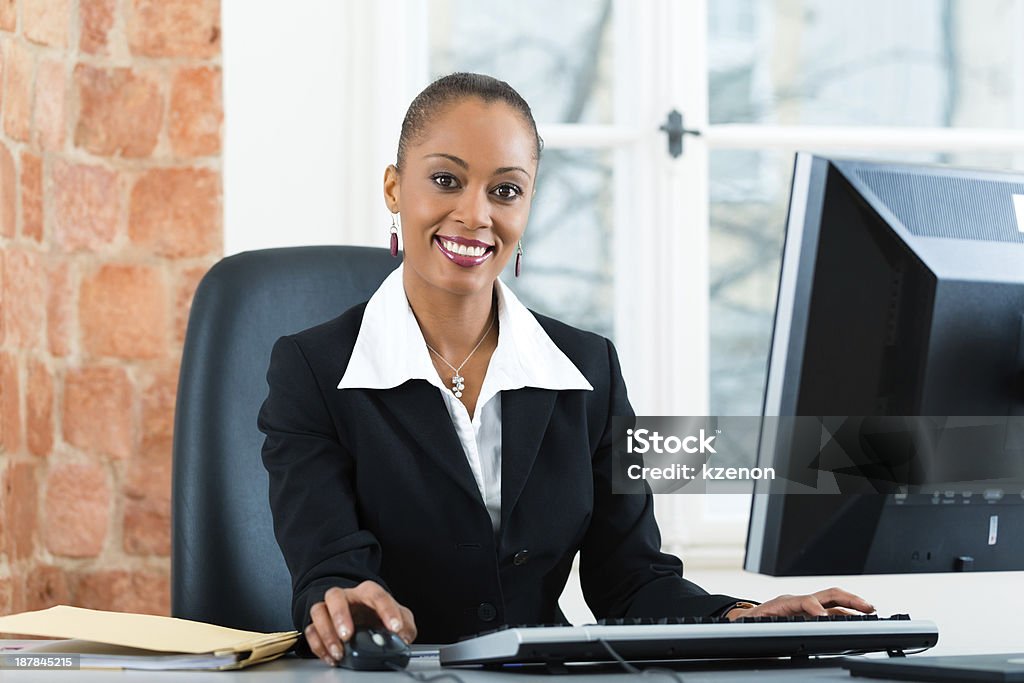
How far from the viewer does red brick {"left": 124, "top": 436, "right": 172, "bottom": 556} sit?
213 cm

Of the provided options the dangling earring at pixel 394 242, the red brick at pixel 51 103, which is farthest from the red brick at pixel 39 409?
the dangling earring at pixel 394 242

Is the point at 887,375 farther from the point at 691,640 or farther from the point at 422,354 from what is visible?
the point at 422,354

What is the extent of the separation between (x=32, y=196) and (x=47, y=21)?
313 millimetres

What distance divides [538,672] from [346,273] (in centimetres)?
83

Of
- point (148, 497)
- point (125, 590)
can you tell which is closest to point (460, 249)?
point (148, 497)

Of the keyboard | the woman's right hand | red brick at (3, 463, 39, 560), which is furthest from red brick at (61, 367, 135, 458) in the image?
the keyboard

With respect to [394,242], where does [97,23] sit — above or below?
above

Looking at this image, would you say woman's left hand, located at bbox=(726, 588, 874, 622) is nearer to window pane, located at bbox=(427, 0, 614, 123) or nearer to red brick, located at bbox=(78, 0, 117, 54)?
window pane, located at bbox=(427, 0, 614, 123)

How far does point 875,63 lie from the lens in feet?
7.95

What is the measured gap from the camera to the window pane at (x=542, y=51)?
7.66 ft

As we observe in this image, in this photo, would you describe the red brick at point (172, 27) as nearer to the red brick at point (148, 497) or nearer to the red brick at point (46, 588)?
the red brick at point (148, 497)

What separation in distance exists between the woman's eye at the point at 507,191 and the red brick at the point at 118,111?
1009mm

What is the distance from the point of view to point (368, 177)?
2.22 meters

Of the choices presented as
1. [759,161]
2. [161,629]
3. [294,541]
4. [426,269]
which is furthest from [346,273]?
[759,161]
